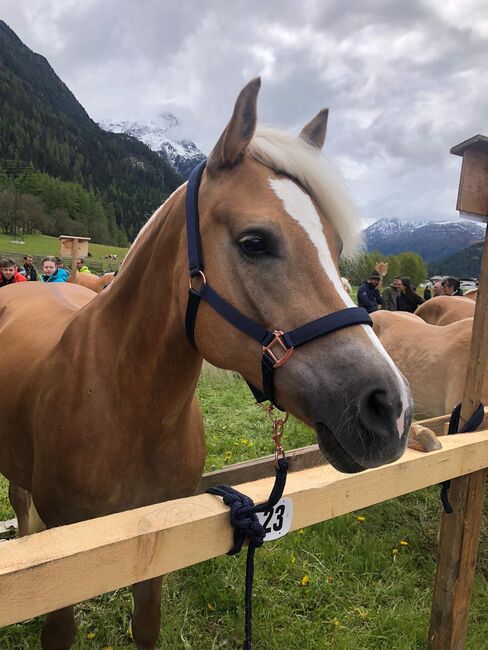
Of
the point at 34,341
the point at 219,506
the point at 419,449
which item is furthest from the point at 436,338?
the point at 219,506

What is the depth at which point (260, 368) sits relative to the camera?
1.40 m

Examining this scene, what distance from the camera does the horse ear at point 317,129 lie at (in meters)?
1.90

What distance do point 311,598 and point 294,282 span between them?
97.4 inches

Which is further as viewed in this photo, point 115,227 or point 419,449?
point 115,227

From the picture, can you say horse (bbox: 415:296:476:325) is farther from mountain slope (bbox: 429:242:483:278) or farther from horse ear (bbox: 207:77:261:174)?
mountain slope (bbox: 429:242:483:278)

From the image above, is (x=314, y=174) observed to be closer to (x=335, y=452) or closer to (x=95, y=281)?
(x=335, y=452)

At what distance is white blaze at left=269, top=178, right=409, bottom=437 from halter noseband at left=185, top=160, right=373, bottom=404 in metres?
0.07

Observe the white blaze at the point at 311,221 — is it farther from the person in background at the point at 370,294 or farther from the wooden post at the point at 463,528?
the person in background at the point at 370,294

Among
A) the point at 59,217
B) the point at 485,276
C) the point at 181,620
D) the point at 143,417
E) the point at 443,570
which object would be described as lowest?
the point at 181,620

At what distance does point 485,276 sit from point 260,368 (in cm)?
141

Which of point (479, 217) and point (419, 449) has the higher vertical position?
point (479, 217)

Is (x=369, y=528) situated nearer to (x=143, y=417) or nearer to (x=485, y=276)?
(x=485, y=276)

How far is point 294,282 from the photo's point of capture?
4.43ft

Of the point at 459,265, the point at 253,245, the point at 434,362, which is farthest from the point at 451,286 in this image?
the point at 459,265
